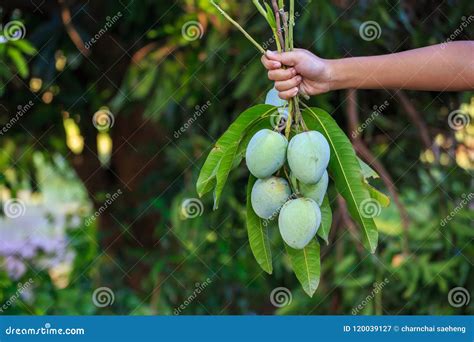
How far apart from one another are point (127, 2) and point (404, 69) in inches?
56.0

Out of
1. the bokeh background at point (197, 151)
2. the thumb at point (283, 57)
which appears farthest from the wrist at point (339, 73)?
the bokeh background at point (197, 151)

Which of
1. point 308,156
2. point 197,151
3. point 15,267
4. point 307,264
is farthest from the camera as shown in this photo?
point 15,267

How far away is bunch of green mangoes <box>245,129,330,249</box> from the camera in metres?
0.90

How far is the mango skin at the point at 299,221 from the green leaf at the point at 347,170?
2.0 inches

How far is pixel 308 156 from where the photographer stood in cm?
90

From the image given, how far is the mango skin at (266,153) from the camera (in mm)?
920

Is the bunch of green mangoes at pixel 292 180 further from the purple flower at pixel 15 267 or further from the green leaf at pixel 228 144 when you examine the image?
the purple flower at pixel 15 267

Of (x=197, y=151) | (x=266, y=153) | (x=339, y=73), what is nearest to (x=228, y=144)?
(x=266, y=153)

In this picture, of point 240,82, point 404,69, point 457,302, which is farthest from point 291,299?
point 404,69

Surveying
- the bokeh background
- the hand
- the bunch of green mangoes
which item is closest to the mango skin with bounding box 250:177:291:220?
the bunch of green mangoes

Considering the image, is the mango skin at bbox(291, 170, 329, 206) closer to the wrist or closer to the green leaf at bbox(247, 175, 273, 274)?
the green leaf at bbox(247, 175, 273, 274)

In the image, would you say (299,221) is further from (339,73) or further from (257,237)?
(339,73)

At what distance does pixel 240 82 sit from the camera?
7.27ft

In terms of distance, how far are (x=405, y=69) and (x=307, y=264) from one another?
0.31m
